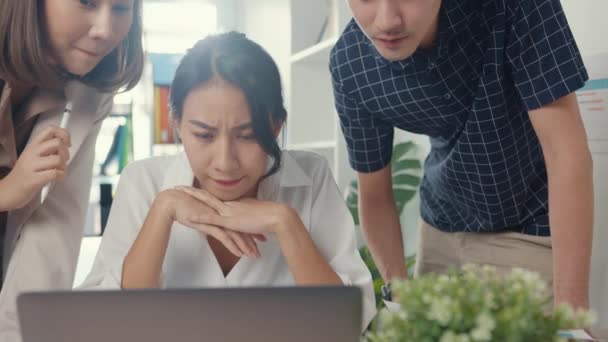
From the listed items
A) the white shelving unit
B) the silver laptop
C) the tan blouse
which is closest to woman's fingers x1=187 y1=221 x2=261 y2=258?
the tan blouse

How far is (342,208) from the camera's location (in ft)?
4.63

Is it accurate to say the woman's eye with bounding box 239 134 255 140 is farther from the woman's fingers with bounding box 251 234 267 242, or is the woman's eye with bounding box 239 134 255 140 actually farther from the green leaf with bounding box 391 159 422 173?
the green leaf with bounding box 391 159 422 173

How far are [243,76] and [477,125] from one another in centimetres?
50

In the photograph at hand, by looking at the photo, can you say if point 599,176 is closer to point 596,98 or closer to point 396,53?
point 596,98

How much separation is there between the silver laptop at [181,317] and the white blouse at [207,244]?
24.9 inches

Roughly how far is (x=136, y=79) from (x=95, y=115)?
0.12m

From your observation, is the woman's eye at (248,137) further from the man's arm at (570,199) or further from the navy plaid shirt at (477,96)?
the man's arm at (570,199)

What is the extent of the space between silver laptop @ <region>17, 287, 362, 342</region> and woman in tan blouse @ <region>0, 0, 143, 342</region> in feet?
1.95

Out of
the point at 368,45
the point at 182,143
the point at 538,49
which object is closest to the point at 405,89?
the point at 368,45

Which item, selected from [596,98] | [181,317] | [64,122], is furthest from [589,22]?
[181,317]

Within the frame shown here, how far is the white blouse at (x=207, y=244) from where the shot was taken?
1315mm

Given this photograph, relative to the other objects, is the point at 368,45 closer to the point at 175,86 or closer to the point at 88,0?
the point at 175,86

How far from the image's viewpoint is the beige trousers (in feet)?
5.04

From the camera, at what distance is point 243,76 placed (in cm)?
130
